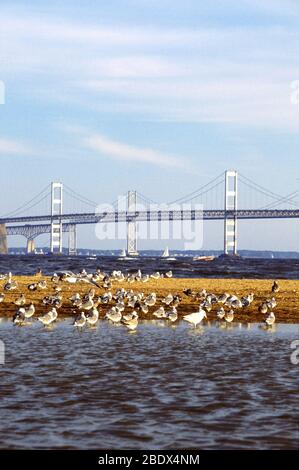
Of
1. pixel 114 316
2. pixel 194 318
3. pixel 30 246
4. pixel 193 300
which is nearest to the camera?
pixel 194 318

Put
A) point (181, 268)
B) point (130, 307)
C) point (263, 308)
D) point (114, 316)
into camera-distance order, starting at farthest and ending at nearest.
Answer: point (181, 268) → point (130, 307) → point (263, 308) → point (114, 316)

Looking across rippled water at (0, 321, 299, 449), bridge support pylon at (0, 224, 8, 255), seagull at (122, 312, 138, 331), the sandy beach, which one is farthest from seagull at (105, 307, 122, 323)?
bridge support pylon at (0, 224, 8, 255)

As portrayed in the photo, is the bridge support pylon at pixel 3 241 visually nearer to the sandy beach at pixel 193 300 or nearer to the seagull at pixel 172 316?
the sandy beach at pixel 193 300

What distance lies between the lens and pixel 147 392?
9.18 metres

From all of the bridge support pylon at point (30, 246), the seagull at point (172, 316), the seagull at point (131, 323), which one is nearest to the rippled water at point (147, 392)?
the seagull at point (131, 323)

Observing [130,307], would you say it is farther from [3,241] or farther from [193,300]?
[3,241]

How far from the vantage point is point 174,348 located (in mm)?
12930

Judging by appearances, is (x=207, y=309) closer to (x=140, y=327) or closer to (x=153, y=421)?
(x=140, y=327)

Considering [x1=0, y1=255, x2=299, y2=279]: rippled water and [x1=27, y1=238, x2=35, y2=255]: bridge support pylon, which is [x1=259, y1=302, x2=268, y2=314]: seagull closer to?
[x1=0, y1=255, x2=299, y2=279]: rippled water

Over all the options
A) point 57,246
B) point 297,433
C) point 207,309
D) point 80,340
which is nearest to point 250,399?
point 297,433

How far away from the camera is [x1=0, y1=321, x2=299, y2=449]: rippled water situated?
23.8 feet

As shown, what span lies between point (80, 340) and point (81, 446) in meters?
6.93

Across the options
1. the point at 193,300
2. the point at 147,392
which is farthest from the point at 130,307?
the point at 147,392

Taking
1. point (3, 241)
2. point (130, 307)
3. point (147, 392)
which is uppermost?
point (3, 241)
